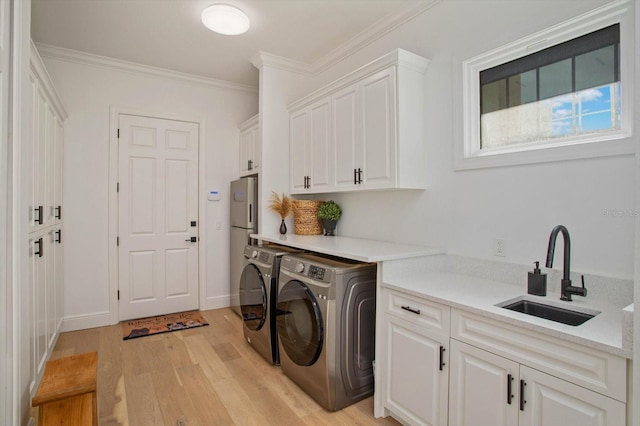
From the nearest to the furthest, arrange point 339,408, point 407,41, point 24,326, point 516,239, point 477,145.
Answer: point 24,326
point 516,239
point 339,408
point 477,145
point 407,41

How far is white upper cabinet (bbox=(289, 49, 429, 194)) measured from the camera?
246cm

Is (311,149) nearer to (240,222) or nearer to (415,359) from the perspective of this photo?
(240,222)

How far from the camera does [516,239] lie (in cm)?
201

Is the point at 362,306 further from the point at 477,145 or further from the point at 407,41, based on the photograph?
the point at 407,41

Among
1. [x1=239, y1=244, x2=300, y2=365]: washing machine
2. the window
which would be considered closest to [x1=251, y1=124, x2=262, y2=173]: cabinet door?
[x1=239, y1=244, x2=300, y2=365]: washing machine

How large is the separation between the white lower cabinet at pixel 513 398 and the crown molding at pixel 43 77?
287 cm

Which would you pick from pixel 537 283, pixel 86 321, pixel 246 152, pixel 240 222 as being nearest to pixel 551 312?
pixel 537 283

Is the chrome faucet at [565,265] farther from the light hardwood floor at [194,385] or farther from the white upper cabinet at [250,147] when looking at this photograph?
the white upper cabinet at [250,147]

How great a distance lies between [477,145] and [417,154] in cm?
41

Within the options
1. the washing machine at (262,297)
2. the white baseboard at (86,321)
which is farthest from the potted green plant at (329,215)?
the white baseboard at (86,321)

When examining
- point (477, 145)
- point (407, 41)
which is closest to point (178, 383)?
point (477, 145)

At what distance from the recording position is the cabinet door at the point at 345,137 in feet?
9.23

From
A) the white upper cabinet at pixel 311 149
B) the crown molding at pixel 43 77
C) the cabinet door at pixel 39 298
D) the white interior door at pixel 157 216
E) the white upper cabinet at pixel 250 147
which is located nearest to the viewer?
the crown molding at pixel 43 77

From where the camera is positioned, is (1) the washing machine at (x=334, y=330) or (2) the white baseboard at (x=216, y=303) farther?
(2) the white baseboard at (x=216, y=303)
